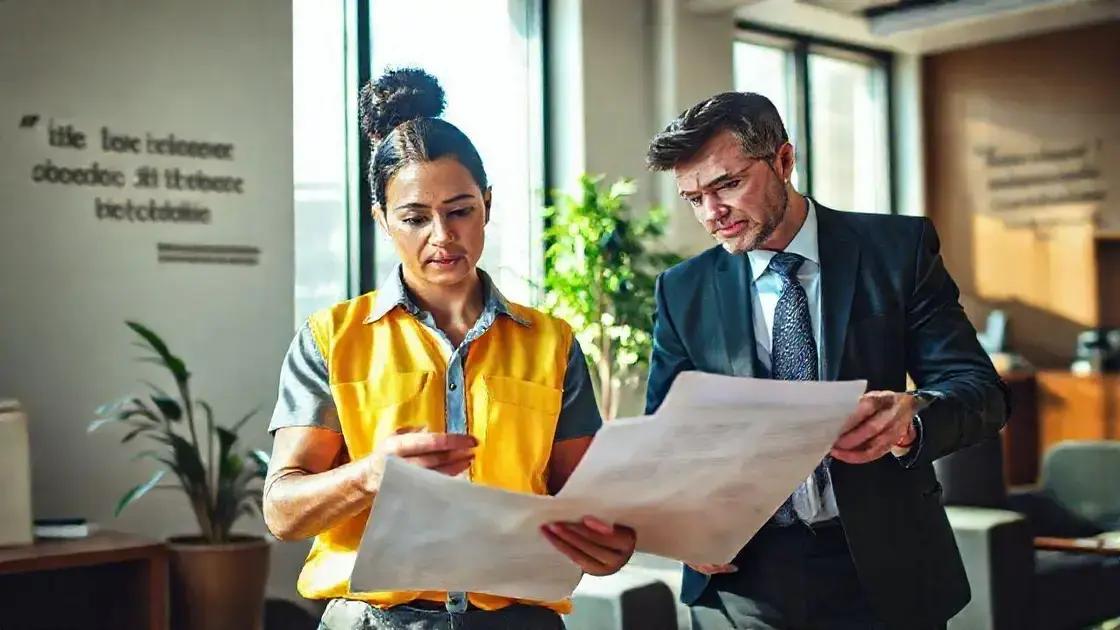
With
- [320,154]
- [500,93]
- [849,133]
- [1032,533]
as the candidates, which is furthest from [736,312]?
[849,133]

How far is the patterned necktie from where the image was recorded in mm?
1641

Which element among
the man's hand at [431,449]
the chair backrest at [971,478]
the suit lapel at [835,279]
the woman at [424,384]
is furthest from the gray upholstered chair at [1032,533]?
the man's hand at [431,449]

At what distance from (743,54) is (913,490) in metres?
5.53

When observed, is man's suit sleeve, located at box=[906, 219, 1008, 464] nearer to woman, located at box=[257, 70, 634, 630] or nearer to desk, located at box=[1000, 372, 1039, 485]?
woman, located at box=[257, 70, 634, 630]

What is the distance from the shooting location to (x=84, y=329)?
12.8 feet

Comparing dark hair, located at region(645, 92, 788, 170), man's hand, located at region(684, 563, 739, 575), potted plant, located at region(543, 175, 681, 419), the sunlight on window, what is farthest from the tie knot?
the sunlight on window

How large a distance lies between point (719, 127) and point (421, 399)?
1.95 feet

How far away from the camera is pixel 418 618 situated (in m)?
1.33

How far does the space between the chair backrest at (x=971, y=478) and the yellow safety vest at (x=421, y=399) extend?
311 centimetres

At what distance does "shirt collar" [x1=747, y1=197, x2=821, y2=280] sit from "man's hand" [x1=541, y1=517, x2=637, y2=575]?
55 cm

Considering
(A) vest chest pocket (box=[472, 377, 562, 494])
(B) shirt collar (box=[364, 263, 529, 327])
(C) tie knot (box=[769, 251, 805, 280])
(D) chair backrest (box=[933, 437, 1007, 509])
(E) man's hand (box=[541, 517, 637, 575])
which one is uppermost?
(C) tie knot (box=[769, 251, 805, 280])

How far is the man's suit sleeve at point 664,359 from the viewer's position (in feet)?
5.67

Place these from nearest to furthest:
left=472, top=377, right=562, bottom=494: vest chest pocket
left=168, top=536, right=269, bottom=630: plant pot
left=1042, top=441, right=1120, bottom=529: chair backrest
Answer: left=472, top=377, right=562, bottom=494: vest chest pocket → left=168, top=536, right=269, bottom=630: plant pot → left=1042, top=441, right=1120, bottom=529: chair backrest

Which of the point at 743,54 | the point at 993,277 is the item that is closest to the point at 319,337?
the point at 743,54
